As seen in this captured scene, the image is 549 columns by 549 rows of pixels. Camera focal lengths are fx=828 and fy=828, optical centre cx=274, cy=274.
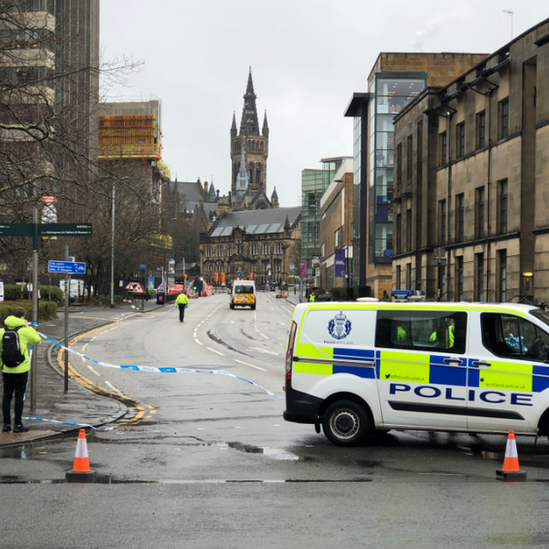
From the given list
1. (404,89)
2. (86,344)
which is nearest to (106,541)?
(86,344)

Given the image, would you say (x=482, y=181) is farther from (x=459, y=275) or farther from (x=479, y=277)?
(x=459, y=275)

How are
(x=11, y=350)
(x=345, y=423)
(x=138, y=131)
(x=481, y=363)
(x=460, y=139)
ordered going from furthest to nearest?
(x=138, y=131) → (x=460, y=139) → (x=11, y=350) → (x=345, y=423) → (x=481, y=363)

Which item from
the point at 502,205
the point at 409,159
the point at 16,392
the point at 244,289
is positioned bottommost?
the point at 16,392

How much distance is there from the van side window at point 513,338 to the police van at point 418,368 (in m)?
0.01

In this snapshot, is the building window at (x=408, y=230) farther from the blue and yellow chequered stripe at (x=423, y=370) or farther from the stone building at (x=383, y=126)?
the blue and yellow chequered stripe at (x=423, y=370)

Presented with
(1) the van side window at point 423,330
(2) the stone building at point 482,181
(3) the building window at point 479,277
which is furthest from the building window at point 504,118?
(1) the van side window at point 423,330

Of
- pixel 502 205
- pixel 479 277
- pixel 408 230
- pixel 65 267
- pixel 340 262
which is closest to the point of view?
pixel 65 267

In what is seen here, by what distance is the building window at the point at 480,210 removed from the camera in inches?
1516

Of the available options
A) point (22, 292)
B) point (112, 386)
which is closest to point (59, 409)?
point (112, 386)

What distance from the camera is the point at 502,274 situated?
1417 inches

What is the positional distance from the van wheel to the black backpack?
179 inches

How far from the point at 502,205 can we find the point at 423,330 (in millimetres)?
26844

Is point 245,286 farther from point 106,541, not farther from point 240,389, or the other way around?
point 106,541

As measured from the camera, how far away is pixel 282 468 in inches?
372
